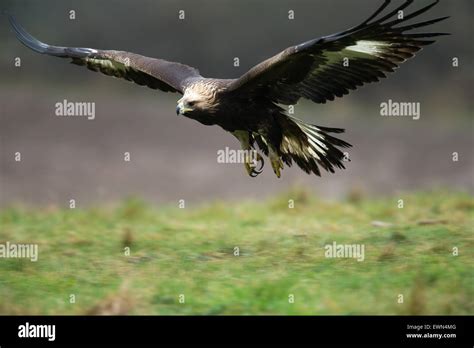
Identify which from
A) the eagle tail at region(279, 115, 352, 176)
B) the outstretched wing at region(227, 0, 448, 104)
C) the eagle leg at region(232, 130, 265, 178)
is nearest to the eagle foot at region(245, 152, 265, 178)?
the eagle leg at region(232, 130, 265, 178)

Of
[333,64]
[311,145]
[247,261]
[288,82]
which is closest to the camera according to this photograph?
[333,64]

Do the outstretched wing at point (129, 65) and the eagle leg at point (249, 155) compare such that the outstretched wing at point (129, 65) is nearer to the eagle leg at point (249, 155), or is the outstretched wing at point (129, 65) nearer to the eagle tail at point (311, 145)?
the eagle leg at point (249, 155)

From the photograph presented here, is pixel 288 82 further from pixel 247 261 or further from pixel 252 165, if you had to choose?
pixel 247 261

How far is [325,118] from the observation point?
62.2 feet

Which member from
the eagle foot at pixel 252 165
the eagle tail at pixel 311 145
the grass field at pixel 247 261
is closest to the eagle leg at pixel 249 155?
the eagle foot at pixel 252 165

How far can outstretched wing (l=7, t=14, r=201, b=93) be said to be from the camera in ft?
31.9

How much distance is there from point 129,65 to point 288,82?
2311 mm

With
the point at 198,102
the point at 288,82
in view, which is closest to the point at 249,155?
the point at 198,102

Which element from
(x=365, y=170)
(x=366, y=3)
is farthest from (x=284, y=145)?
(x=366, y=3)

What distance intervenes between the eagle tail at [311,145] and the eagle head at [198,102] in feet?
2.40

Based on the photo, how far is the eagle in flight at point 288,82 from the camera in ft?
26.0

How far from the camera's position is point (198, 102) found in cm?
896
